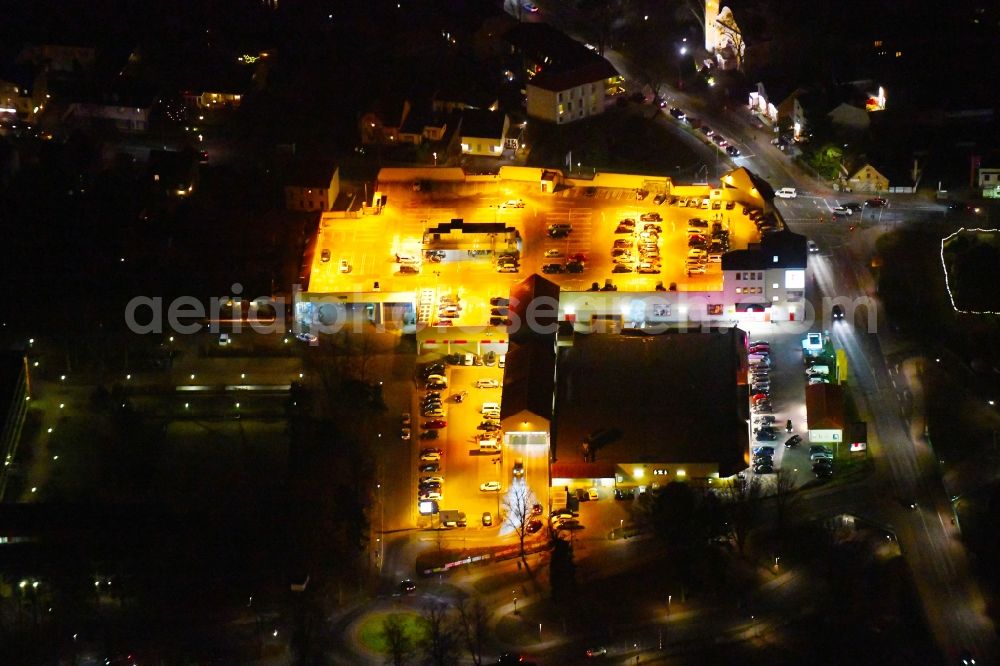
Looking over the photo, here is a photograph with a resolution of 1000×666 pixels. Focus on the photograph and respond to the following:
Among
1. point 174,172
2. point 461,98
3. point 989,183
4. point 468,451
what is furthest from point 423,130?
point 989,183

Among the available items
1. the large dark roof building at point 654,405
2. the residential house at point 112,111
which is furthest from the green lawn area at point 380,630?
the residential house at point 112,111

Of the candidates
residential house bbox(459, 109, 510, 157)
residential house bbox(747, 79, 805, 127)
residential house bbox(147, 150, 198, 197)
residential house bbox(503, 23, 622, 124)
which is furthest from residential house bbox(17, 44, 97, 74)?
residential house bbox(747, 79, 805, 127)

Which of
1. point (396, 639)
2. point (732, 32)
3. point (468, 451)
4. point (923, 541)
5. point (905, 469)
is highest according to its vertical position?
point (732, 32)

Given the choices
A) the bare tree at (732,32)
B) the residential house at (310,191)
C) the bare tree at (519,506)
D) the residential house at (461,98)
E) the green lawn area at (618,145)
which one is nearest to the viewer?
the bare tree at (519,506)

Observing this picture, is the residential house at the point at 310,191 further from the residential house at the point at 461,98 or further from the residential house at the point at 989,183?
the residential house at the point at 989,183

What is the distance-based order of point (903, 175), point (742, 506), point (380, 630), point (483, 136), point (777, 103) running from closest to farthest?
point (380, 630) → point (742, 506) → point (903, 175) → point (483, 136) → point (777, 103)

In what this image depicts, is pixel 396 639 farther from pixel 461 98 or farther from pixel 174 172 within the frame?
Result: pixel 461 98
